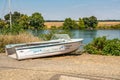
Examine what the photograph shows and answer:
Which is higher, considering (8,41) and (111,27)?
(8,41)

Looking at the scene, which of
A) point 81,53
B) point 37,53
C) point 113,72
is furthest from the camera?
point 81,53

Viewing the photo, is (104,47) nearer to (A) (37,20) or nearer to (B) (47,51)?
(B) (47,51)

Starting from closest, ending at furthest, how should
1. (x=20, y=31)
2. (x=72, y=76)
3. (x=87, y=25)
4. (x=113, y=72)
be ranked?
(x=72, y=76), (x=113, y=72), (x=20, y=31), (x=87, y=25)

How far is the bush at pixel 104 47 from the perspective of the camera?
55.2ft

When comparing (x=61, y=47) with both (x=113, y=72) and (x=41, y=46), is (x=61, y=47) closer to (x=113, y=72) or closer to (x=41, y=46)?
(x=41, y=46)

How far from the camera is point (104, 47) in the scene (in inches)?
684

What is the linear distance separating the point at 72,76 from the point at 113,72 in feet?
5.46

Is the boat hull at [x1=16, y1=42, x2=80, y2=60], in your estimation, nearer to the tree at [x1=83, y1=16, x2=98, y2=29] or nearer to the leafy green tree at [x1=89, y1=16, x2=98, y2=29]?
the leafy green tree at [x1=89, y1=16, x2=98, y2=29]

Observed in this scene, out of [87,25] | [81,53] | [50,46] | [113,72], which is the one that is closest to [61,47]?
[50,46]

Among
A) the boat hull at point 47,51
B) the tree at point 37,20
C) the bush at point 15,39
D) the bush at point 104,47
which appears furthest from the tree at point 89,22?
the boat hull at point 47,51

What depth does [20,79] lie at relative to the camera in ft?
32.6

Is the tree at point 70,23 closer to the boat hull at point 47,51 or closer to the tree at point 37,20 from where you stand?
the tree at point 37,20

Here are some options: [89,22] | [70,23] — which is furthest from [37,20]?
[89,22]

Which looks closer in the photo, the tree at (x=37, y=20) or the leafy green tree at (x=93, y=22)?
the tree at (x=37, y=20)
